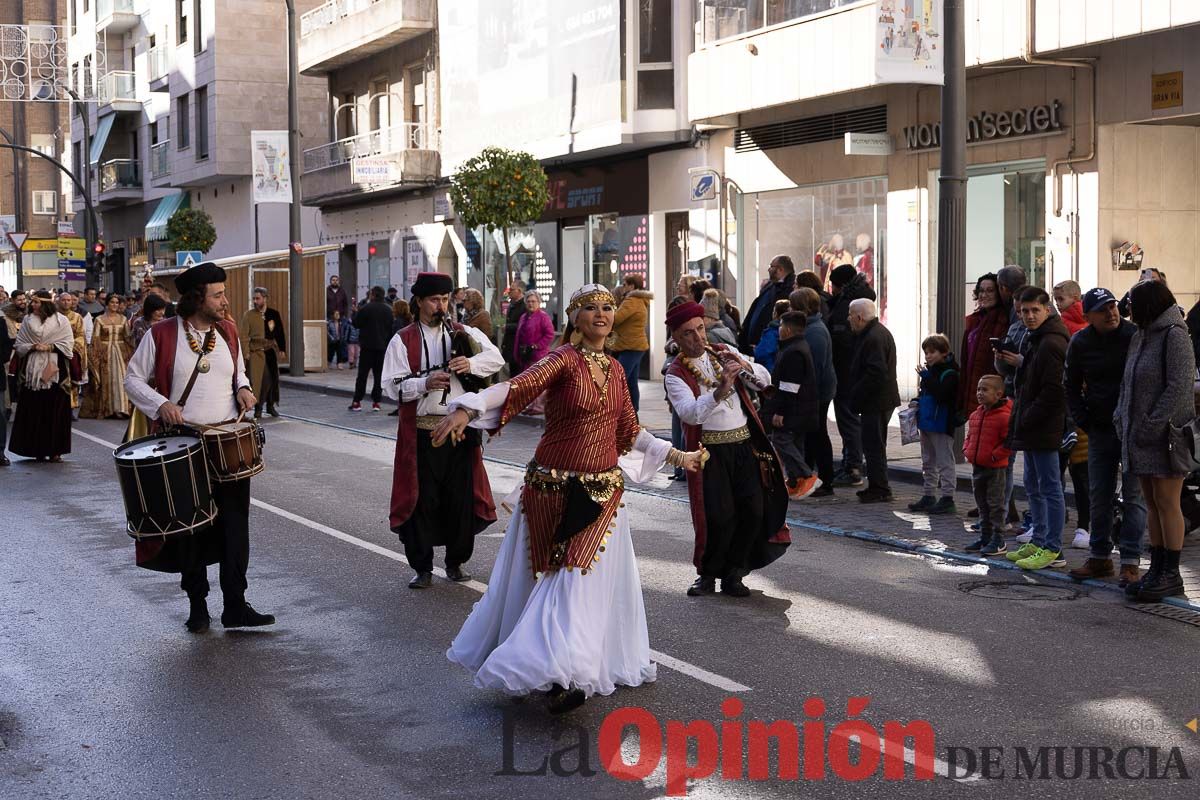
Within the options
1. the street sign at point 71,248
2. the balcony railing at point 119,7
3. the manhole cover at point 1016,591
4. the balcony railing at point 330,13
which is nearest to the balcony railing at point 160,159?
the street sign at point 71,248

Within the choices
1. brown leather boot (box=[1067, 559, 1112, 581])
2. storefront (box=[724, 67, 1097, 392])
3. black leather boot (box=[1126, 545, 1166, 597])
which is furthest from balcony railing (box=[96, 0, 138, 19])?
black leather boot (box=[1126, 545, 1166, 597])

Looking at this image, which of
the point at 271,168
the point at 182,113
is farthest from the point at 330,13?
the point at 182,113

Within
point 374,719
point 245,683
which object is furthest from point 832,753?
point 245,683

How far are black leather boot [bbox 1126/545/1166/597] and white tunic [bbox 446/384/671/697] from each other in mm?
3391

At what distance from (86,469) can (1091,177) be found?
37.4 ft

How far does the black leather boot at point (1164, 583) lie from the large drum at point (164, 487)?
201 inches

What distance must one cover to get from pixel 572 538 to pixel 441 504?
287 centimetres

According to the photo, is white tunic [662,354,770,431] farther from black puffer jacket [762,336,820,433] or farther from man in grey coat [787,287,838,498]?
man in grey coat [787,287,838,498]

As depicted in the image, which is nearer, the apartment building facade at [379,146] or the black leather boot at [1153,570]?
the black leather boot at [1153,570]

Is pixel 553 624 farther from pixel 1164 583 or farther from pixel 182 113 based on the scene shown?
pixel 182 113

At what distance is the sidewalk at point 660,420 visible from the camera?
1405 centimetres

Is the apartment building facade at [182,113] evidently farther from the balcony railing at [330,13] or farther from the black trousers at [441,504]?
the black trousers at [441,504]

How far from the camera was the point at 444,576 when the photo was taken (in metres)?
9.54

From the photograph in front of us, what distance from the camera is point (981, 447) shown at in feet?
33.4
